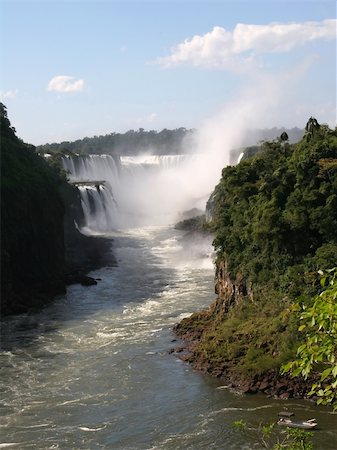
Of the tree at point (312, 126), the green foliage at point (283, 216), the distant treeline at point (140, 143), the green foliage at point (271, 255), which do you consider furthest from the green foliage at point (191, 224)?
the distant treeline at point (140, 143)

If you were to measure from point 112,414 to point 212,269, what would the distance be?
1314 inches

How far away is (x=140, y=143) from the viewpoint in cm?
16012

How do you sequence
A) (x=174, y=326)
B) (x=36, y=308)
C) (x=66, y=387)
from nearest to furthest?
(x=66, y=387) → (x=174, y=326) → (x=36, y=308)

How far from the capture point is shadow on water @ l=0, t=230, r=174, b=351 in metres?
37.7

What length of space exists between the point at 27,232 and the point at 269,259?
77.8 ft

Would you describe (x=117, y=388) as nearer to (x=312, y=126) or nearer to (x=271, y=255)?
(x=271, y=255)

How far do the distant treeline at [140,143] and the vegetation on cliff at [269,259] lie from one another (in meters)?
99.9

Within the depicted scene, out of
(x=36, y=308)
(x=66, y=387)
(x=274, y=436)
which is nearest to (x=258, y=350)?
(x=274, y=436)

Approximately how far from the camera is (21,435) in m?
23.0

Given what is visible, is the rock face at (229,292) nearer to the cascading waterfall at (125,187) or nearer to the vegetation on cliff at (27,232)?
A: the vegetation on cliff at (27,232)

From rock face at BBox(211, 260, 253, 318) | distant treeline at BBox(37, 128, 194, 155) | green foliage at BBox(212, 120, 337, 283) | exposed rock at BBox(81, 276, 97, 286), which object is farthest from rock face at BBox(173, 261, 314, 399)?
distant treeline at BBox(37, 128, 194, 155)

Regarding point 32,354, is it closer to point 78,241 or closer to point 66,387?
point 66,387

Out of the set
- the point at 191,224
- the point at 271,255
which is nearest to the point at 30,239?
the point at 271,255

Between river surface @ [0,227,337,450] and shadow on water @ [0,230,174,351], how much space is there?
5.2 inches
